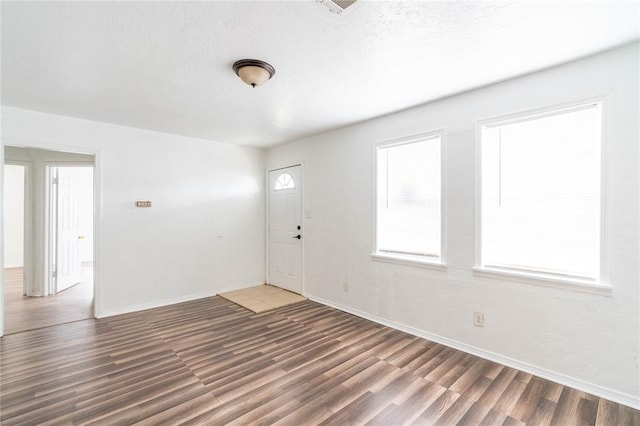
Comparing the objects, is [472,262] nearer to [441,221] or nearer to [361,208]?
[441,221]

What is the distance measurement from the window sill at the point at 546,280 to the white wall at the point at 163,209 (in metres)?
3.73

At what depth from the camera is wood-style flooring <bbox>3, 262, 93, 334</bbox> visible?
3434mm

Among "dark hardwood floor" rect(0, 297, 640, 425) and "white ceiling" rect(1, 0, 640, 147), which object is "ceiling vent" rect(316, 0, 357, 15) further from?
"dark hardwood floor" rect(0, 297, 640, 425)

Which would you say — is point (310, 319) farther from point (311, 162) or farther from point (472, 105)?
point (472, 105)

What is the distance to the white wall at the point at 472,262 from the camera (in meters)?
1.99

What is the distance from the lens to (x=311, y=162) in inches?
172

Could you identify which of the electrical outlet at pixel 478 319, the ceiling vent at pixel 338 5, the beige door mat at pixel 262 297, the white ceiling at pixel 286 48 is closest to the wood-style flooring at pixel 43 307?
the beige door mat at pixel 262 297

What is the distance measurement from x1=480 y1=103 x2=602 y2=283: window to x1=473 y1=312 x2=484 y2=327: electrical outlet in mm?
444

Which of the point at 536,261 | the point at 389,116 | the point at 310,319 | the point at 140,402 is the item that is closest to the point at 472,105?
the point at 389,116

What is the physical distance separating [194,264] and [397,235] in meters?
3.14

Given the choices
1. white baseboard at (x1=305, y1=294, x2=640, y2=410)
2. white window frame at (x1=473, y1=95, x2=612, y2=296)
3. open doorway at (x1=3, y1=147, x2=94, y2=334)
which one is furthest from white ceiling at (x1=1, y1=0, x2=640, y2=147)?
white baseboard at (x1=305, y1=294, x2=640, y2=410)

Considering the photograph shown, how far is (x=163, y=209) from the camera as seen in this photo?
416cm

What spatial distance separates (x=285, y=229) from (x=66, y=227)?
3817 mm

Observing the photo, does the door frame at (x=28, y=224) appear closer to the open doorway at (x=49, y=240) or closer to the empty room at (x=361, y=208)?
the open doorway at (x=49, y=240)
